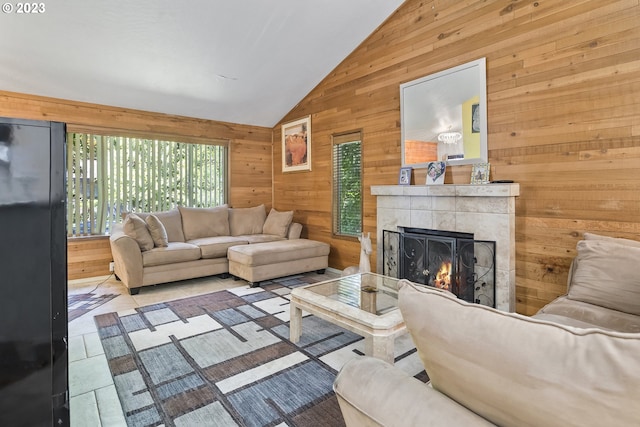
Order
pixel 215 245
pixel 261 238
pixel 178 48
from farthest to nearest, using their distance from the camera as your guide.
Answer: pixel 261 238 → pixel 215 245 → pixel 178 48

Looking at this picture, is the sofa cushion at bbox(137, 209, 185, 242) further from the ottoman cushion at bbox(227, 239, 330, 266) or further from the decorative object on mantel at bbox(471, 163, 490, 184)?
the decorative object on mantel at bbox(471, 163, 490, 184)

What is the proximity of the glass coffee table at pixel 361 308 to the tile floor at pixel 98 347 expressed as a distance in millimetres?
1188

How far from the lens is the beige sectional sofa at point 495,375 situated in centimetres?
53

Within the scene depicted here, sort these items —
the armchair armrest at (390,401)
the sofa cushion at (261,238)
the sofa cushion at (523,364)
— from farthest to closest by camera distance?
1. the sofa cushion at (261,238)
2. the armchair armrest at (390,401)
3. the sofa cushion at (523,364)

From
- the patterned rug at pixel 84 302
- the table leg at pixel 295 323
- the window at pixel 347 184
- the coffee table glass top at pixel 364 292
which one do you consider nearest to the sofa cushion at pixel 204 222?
the patterned rug at pixel 84 302

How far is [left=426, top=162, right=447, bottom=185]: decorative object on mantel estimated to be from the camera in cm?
340

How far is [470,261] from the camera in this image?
10.3 feet

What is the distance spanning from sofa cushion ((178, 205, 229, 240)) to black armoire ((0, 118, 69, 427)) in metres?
3.82

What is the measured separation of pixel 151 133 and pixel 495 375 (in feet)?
17.0

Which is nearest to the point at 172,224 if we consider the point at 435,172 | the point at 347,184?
Result: the point at 347,184

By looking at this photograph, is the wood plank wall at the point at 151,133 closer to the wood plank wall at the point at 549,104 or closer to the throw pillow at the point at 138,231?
the throw pillow at the point at 138,231

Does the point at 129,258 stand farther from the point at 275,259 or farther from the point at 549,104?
the point at 549,104

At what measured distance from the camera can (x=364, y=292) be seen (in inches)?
103

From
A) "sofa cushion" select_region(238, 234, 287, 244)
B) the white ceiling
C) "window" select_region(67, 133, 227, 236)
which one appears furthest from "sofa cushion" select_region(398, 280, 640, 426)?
"window" select_region(67, 133, 227, 236)
